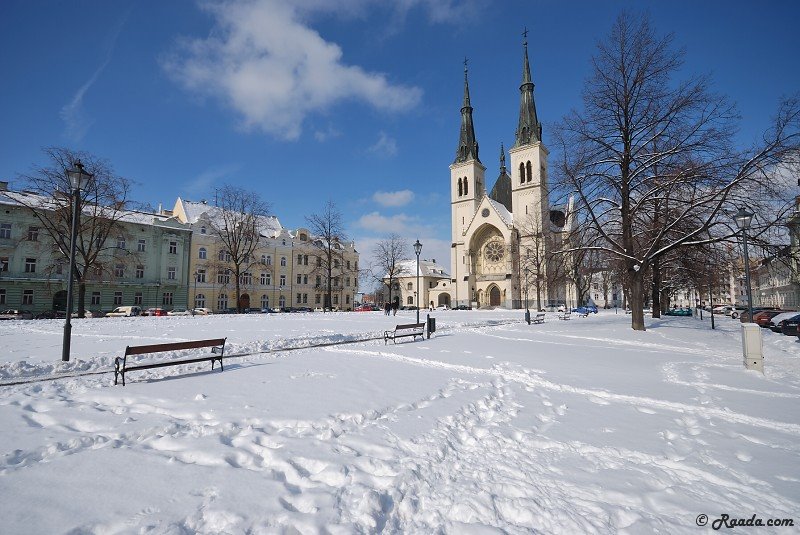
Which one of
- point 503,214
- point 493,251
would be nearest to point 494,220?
point 503,214

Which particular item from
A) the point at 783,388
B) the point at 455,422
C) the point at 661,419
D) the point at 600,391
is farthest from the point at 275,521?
the point at 783,388

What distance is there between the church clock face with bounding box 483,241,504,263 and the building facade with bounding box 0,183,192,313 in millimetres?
45529

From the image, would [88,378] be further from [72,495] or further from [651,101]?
[651,101]

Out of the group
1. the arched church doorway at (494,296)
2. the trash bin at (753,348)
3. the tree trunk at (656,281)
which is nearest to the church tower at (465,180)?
the arched church doorway at (494,296)

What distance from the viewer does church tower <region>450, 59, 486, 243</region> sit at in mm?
68000

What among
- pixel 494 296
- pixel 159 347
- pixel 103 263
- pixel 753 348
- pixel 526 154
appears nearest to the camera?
pixel 159 347

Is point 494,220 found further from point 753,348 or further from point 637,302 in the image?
point 753,348

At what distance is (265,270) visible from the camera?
167 feet

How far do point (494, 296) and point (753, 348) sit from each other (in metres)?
55.7

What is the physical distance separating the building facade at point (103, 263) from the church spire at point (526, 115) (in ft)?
173

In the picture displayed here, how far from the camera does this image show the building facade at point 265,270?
45.5 m

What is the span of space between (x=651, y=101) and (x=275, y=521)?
21050mm

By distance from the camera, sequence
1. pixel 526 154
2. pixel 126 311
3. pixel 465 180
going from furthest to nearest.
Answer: pixel 465 180, pixel 526 154, pixel 126 311

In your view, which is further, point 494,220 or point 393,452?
point 494,220
